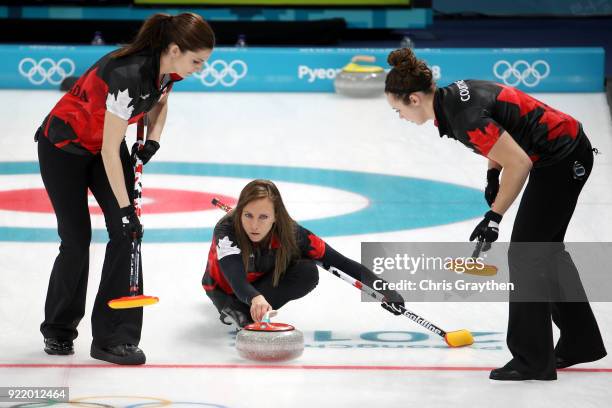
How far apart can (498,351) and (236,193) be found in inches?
143

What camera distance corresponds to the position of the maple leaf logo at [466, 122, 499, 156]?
410 cm

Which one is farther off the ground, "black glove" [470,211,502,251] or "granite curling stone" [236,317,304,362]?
"black glove" [470,211,502,251]

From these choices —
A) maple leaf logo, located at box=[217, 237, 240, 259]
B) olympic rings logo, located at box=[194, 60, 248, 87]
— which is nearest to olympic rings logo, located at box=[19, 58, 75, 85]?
olympic rings logo, located at box=[194, 60, 248, 87]

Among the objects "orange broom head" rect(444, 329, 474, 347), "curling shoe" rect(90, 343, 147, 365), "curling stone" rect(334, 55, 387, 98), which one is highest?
"curling stone" rect(334, 55, 387, 98)

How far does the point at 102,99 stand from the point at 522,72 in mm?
8813

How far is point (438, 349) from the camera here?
4871 mm

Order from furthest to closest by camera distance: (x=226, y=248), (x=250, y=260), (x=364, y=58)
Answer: (x=364, y=58) < (x=250, y=260) < (x=226, y=248)

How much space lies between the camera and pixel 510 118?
4.26m

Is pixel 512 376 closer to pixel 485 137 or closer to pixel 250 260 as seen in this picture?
pixel 485 137

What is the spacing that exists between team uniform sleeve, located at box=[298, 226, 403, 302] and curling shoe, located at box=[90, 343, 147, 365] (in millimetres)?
841

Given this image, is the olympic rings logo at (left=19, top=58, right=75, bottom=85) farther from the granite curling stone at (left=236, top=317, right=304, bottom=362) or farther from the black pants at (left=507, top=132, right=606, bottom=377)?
the black pants at (left=507, top=132, right=606, bottom=377)

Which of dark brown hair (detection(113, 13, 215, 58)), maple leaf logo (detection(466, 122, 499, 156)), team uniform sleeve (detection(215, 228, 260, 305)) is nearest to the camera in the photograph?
maple leaf logo (detection(466, 122, 499, 156))

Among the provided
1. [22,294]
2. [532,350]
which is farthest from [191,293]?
[532,350]

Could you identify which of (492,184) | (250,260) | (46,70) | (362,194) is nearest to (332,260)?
(250,260)
